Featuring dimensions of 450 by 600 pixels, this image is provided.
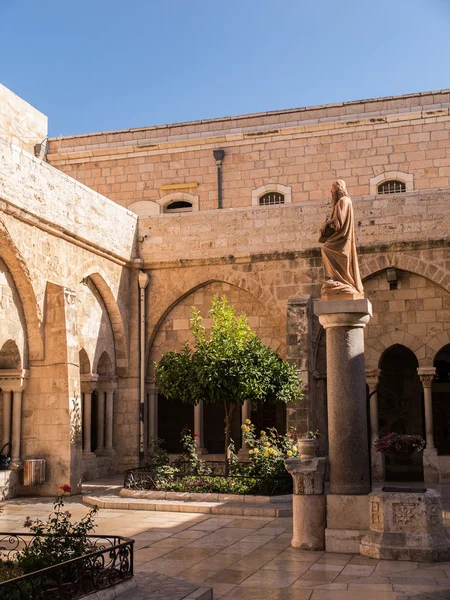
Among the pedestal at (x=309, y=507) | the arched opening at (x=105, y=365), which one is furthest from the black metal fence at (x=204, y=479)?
the pedestal at (x=309, y=507)

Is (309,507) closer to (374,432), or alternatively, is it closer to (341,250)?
(341,250)

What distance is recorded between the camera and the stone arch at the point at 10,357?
12695 millimetres

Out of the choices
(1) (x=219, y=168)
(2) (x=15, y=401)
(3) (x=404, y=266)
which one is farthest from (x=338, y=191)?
(1) (x=219, y=168)

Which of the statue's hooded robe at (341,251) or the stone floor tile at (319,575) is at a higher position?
the statue's hooded robe at (341,251)

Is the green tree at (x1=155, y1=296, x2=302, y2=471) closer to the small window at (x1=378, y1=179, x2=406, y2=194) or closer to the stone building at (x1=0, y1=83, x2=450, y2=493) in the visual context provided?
the stone building at (x1=0, y1=83, x2=450, y2=493)

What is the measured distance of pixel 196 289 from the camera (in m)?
16.2

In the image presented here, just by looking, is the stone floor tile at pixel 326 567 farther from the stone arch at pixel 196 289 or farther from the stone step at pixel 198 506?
the stone arch at pixel 196 289

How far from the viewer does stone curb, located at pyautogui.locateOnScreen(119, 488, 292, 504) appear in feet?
36.9

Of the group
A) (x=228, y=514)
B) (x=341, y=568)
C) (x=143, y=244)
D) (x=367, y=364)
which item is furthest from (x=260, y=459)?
(x=143, y=244)

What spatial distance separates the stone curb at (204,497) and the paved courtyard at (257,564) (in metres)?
0.86

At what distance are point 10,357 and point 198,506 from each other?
4061mm

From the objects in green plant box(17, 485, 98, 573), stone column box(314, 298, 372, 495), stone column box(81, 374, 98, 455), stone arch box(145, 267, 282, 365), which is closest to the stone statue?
stone column box(314, 298, 372, 495)

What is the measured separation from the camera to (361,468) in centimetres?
814

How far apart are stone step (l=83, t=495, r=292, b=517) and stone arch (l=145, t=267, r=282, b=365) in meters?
4.95
